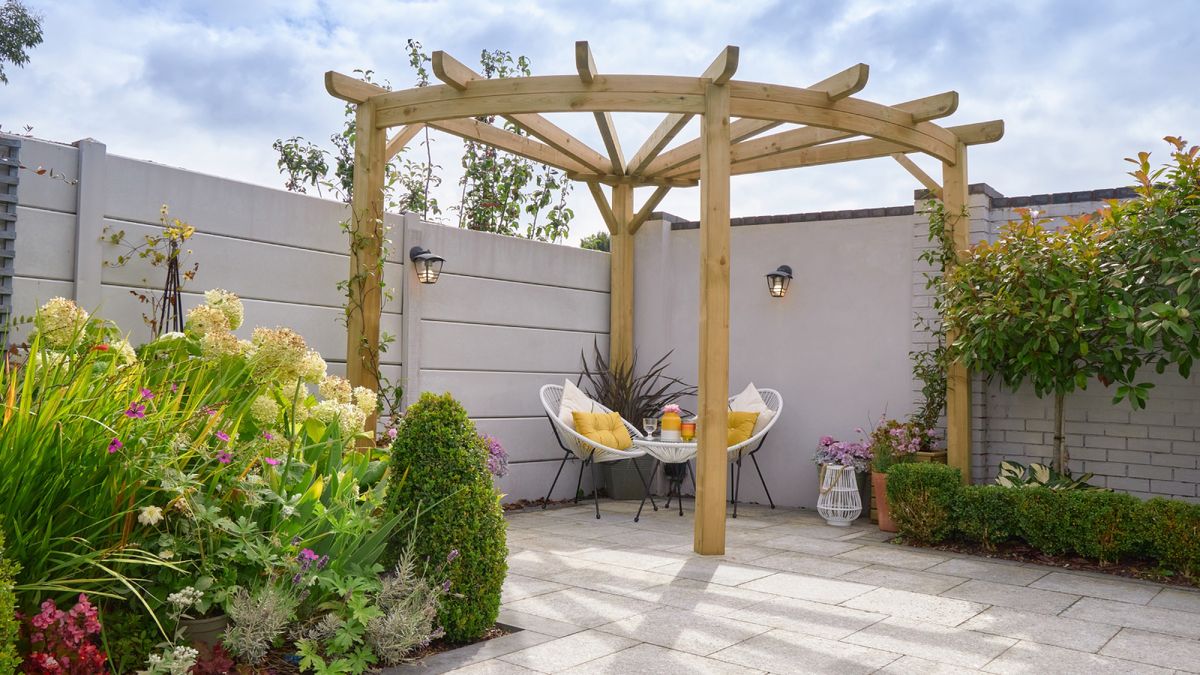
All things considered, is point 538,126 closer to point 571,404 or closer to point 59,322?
point 571,404

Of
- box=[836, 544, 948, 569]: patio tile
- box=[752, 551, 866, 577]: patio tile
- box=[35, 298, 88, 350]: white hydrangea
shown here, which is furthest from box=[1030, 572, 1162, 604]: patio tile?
box=[35, 298, 88, 350]: white hydrangea

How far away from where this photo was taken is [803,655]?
123 inches

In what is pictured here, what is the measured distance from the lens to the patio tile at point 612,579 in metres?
4.15

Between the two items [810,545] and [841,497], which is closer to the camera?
[810,545]

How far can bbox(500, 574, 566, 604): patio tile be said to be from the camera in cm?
394

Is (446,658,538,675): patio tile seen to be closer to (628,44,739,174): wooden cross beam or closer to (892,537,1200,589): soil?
(628,44,739,174): wooden cross beam

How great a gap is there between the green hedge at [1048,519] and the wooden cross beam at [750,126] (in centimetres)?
230

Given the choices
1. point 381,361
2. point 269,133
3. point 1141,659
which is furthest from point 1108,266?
point 269,133

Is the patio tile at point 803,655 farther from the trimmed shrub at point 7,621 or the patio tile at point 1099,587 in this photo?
the trimmed shrub at point 7,621

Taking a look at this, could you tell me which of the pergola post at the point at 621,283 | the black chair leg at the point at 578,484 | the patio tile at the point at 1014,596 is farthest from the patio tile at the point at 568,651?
the pergola post at the point at 621,283

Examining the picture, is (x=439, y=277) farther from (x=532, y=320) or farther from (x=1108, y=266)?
(x=1108, y=266)

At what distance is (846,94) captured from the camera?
5.06 metres

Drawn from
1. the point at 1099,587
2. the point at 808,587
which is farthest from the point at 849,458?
the point at 808,587

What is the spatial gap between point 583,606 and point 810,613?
95cm
